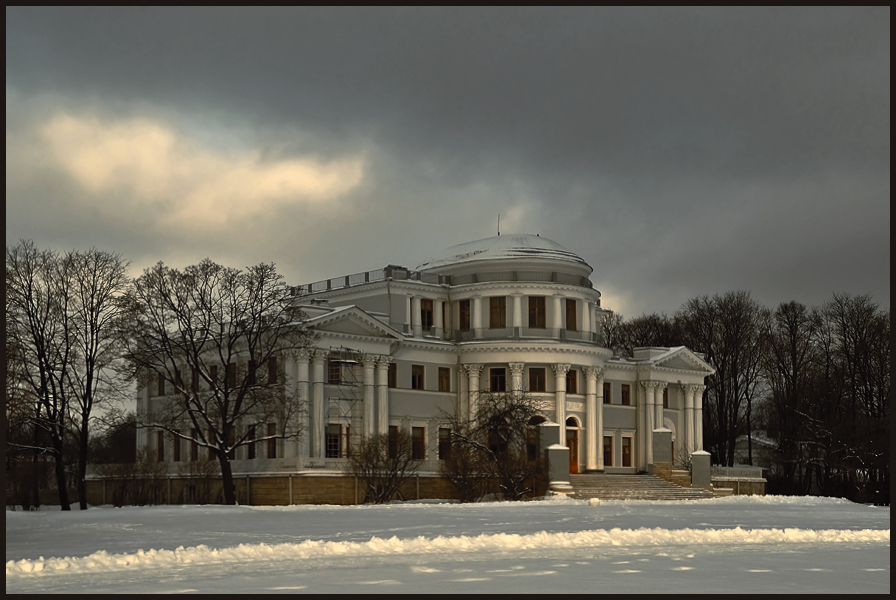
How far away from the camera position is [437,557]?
17219mm

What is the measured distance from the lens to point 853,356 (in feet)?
241

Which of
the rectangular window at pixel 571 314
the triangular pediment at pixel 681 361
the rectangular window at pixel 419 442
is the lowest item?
the rectangular window at pixel 419 442

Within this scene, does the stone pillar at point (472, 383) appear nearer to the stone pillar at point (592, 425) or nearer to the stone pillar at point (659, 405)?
the stone pillar at point (592, 425)

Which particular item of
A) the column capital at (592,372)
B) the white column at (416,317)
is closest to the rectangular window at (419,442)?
the white column at (416,317)

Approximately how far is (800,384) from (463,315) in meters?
25.7

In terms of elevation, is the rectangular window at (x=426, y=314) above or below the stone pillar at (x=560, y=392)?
above

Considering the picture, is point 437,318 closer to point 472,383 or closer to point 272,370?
→ point 472,383

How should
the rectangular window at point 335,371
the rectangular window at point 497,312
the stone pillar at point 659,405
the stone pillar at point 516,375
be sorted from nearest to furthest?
the rectangular window at point 335,371
the stone pillar at point 516,375
the rectangular window at point 497,312
the stone pillar at point 659,405

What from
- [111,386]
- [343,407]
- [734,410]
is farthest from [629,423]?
[111,386]

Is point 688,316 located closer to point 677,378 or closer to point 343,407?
point 677,378

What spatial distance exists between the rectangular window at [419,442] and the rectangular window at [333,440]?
439 cm

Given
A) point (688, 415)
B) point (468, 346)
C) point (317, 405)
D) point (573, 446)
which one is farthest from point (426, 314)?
point (688, 415)

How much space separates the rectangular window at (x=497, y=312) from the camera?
60875 mm

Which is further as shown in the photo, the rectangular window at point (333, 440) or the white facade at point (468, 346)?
the white facade at point (468, 346)
